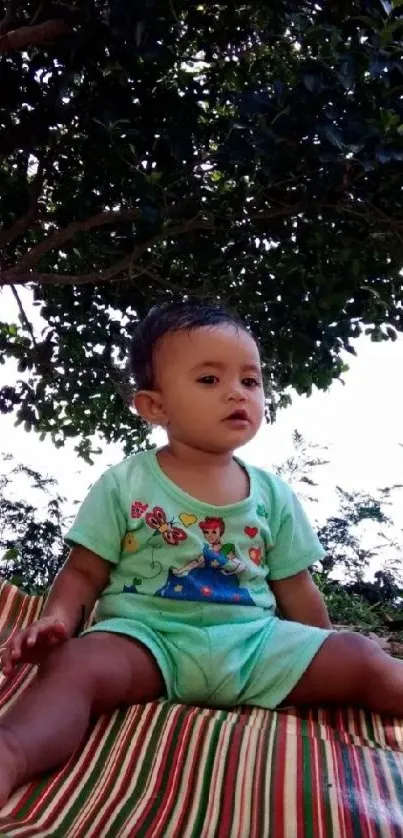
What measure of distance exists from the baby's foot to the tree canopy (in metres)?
1.84

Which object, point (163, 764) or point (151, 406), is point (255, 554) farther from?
point (163, 764)

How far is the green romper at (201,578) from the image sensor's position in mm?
1619

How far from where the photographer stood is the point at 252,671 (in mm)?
1654

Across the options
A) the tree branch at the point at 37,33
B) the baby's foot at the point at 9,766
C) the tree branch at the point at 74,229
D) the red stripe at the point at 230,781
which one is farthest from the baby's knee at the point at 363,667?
the tree branch at the point at 37,33

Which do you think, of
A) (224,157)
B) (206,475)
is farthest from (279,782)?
(224,157)

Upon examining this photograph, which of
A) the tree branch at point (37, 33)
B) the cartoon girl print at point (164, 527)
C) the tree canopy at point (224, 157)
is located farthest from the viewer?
the tree branch at point (37, 33)

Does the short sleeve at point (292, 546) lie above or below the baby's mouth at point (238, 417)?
below

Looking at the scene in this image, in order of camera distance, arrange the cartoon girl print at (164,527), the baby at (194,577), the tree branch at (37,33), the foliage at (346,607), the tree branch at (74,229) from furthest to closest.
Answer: the foliage at (346,607), the tree branch at (74,229), the tree branch at (37,33), the cartoon girl print at (164,527), the baby at (194,577)

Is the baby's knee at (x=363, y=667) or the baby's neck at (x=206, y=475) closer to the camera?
the baby's knee at (x=363, y=667)

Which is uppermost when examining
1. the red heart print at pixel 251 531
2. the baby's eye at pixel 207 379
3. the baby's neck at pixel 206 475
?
the baby's eye at pixel 207 379

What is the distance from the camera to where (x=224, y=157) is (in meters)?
2.68

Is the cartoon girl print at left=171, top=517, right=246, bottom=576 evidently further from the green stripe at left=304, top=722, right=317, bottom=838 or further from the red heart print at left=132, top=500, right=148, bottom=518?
the green stripe at left=304, top=722, right=317, bottom=838

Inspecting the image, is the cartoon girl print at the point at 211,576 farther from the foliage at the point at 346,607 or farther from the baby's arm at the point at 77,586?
the foliage at the point at 346,607

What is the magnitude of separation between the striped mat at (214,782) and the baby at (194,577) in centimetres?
9
